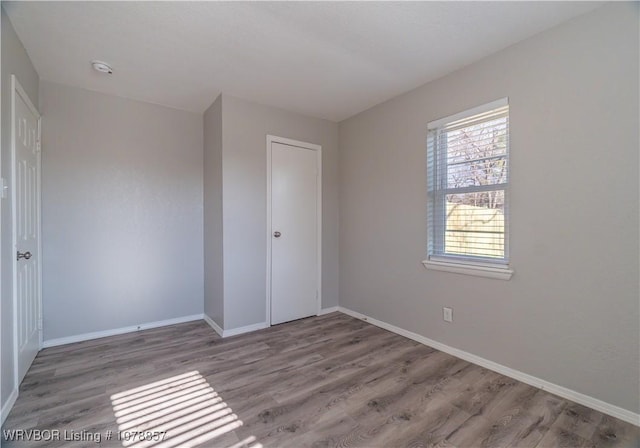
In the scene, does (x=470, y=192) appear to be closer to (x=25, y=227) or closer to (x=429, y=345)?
(x=429, y=345)

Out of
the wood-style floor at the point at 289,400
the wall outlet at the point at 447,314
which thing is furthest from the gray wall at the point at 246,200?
the wall outlet at the point at 447,314

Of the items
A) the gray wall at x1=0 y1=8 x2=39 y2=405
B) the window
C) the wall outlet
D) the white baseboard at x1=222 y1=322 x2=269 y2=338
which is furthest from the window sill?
the gray wall at x1=0 y1=8 x2=39 y2=405

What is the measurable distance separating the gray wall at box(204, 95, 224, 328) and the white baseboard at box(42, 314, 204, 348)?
25 cm

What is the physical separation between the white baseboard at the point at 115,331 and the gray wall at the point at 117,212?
44mm

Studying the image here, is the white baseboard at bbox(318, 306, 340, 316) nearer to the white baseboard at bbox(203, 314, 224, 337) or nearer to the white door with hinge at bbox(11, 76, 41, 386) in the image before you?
the white baseboard at bbox(203, 314, 224, 337)

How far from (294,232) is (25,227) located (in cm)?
236

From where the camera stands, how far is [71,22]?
2000 mm

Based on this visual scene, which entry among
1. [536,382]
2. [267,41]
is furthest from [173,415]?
[267,41]

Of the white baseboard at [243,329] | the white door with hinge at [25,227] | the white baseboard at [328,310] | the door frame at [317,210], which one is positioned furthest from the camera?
the white baseboard at [328,310]

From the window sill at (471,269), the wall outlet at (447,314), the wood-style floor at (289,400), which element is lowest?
the wood-style floor at (289,400)

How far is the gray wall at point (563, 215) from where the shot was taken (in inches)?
70.6

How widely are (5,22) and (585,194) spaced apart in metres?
3.85

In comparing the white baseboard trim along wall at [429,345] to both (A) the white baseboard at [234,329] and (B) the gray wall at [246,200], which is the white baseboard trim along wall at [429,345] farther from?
(B) the gray wall at [246,200]

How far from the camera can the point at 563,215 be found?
203 cm
